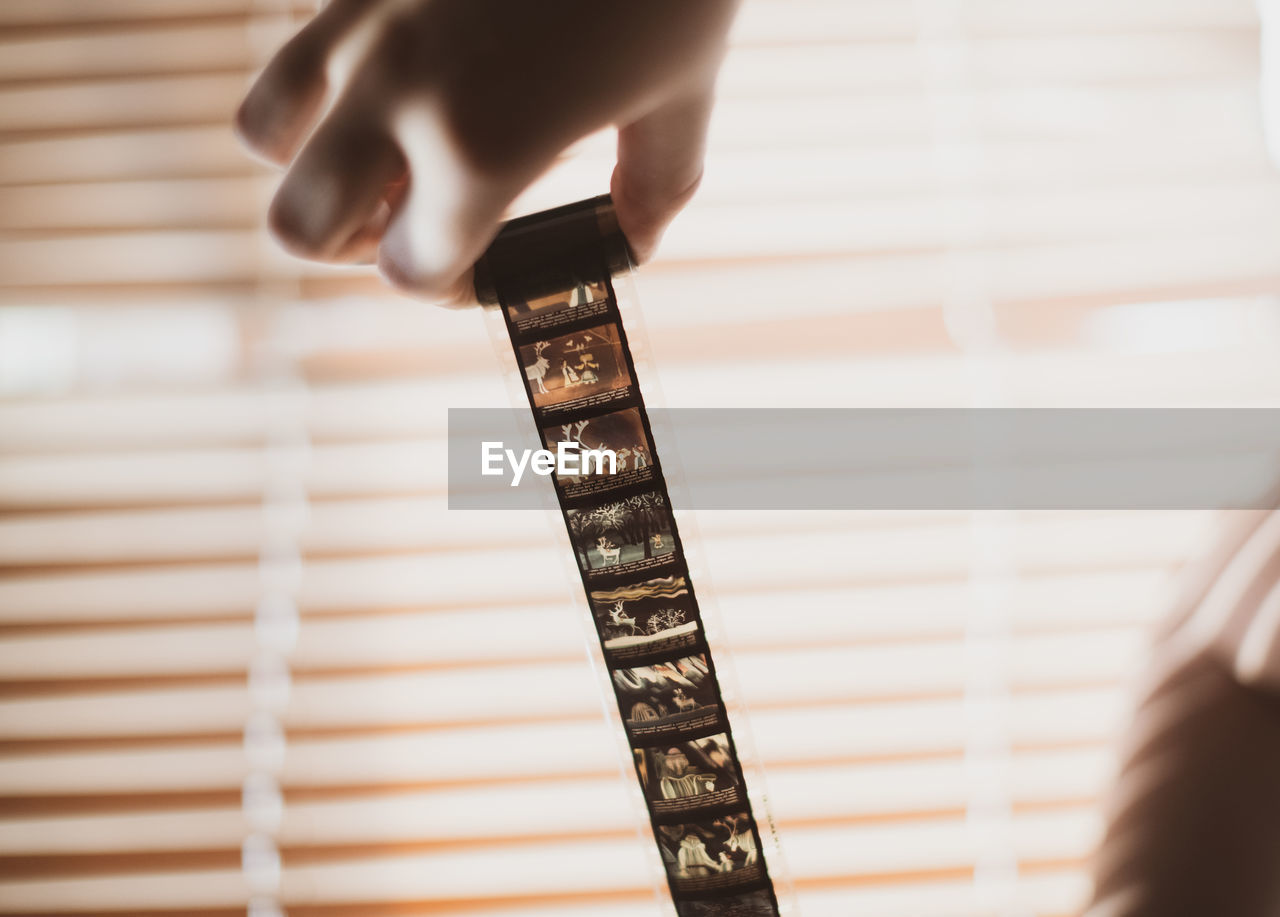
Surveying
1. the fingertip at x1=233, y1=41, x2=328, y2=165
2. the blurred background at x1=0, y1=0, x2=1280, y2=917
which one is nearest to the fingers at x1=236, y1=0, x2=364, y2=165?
the fingertip at x1=233, y1=41, x2=328, y2=165

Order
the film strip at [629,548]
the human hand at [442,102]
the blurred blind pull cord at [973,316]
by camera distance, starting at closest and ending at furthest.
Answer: the human hand at [442,102] → the film strip at [629,548] → the blurred blind pull cord at [973,316]

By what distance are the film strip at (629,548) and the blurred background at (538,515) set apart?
23 cm

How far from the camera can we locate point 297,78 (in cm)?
36

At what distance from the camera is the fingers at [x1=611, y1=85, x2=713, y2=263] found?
1.39 feet

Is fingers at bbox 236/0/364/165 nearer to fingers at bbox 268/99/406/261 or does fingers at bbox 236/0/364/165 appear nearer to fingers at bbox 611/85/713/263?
fingers at bbox 268/99/406/261

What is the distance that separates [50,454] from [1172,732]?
131cm

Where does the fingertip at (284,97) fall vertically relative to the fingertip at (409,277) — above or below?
above

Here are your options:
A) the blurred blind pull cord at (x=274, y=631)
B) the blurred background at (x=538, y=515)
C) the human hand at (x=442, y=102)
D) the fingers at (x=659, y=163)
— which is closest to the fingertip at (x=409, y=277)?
the human hand at (x=442, y=102)

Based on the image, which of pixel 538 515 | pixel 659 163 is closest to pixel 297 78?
pixel 659 163

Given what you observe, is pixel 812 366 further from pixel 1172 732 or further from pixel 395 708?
pixel 395 708

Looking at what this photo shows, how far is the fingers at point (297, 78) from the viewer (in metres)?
0.36

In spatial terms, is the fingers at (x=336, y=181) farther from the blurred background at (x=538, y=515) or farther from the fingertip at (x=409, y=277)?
the blurred background at (x=538, y=515)

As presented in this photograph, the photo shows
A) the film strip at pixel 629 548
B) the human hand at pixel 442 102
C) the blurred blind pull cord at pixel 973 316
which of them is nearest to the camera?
the human hand at pixel 442 102

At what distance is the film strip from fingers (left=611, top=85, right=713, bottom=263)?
0.07 m
